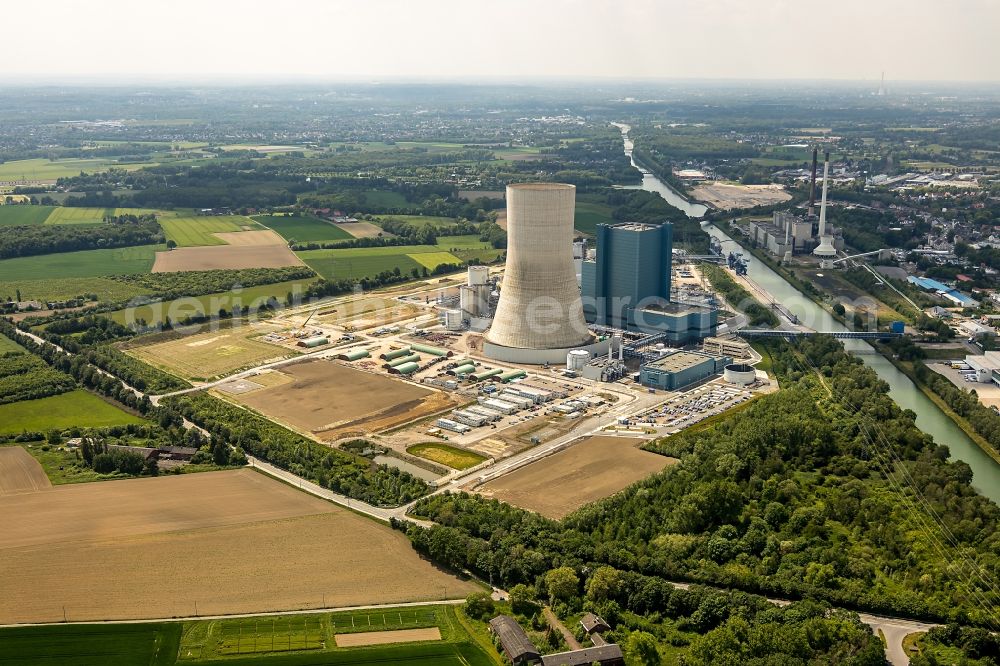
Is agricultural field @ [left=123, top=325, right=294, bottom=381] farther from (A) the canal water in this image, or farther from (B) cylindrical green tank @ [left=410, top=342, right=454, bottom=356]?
(A) the canal water

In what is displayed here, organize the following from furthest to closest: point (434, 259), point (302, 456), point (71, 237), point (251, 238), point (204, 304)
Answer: point (251, 238) < point (71, 237) < point (434, 259) < point (204, 304) < point (302, 456)

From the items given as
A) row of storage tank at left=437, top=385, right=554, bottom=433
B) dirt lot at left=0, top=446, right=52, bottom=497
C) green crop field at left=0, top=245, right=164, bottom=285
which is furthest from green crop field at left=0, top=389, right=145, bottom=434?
green crop field at left=0, top=245, right=164, bottom=285

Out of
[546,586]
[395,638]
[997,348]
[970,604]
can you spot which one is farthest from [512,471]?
[997,348]

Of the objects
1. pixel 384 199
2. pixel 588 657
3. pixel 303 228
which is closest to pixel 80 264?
pixel 303 228

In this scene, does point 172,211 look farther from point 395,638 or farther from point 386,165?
point 395,638

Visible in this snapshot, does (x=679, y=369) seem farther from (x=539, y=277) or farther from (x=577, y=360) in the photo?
(x=539, y=277)

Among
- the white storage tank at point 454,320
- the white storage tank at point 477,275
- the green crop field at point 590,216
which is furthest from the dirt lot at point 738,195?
the white storage tank at point 454,320
